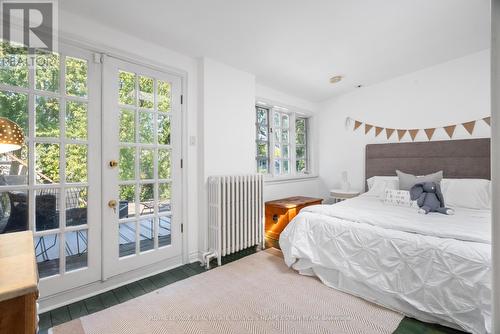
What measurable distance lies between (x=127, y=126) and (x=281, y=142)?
2.55 m

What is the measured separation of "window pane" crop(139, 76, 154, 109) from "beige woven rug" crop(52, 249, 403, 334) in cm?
177

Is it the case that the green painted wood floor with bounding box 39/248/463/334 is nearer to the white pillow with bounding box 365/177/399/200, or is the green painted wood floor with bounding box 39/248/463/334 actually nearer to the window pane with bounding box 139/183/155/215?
the window pane with bounding box 139/183/155/215

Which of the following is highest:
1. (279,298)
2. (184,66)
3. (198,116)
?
(184,66)

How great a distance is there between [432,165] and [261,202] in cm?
242

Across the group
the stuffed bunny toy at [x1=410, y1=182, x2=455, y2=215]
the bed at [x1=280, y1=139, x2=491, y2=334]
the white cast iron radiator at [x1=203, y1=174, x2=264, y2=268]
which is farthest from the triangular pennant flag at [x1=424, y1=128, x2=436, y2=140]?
the white cast iron radiator at [x1=203, y1=174, x2=264, y2=268]

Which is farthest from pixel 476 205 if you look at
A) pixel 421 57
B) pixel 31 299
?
pixel 31 299

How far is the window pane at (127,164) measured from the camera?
7.29 ft

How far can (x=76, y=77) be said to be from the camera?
2.00 metres

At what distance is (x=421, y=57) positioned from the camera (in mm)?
2957

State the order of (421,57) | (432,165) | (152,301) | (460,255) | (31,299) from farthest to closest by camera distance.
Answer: (432,165) → (421,57) → (152,301) → (460,255) → (31,299)

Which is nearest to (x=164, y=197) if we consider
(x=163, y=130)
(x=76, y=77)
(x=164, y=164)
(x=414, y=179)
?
(x=164, y=164)

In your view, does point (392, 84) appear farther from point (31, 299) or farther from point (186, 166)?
point (31, 299)

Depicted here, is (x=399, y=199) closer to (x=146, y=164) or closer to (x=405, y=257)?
(x=405, y=257)

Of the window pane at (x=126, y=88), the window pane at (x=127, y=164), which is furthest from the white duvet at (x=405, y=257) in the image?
the window pane at (x=126, y=88)
